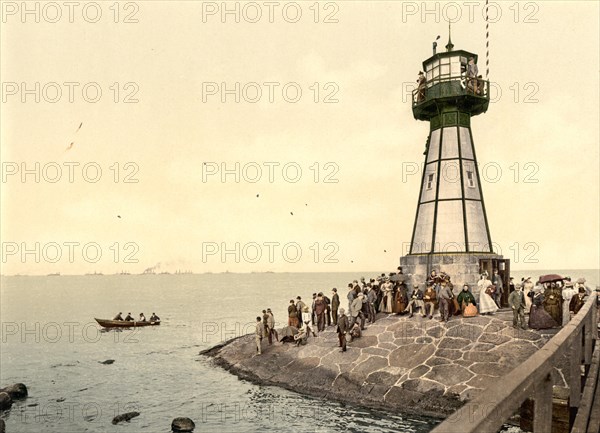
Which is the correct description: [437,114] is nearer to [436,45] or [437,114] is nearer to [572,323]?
[436,45]

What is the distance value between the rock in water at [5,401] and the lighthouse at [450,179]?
804 inches

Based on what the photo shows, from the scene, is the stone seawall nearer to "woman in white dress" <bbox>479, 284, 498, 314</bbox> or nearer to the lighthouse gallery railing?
"woman in white dress" <bbox>479, 284, 498, 314</bbox>

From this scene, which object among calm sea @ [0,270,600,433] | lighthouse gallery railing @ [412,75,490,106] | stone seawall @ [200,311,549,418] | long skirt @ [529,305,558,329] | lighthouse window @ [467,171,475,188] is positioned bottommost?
calm sea @ [0,270,600,433]

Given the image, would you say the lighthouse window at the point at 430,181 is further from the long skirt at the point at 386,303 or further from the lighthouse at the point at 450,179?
the long skirt at the point at 386,303

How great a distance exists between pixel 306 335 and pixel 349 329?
246cm

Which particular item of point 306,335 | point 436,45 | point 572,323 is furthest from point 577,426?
point 436,45

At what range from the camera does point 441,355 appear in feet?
53.1

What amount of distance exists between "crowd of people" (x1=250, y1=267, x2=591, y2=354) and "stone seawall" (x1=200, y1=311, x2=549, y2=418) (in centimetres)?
54

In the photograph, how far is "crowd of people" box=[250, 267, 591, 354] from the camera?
1612 centimetres

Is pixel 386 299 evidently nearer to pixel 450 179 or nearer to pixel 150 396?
pixel 450 179

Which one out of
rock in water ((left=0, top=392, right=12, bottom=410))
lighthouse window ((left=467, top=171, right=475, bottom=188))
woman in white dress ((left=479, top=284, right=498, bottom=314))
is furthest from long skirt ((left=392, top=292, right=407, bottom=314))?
rock in water ((left=0, top=392, right=12, bottom=410))

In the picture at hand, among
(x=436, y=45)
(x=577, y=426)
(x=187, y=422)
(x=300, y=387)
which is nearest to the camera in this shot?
(x=577, y=426)

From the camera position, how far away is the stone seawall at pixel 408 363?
1467 centimetres

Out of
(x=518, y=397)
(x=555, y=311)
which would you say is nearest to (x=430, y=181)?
(x=555, y=311)
